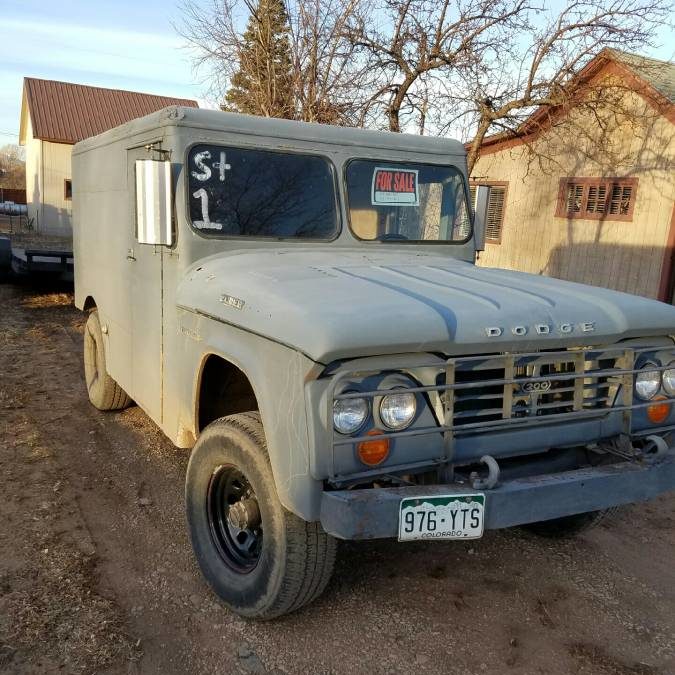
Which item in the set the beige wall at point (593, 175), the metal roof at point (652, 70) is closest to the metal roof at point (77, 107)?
the beige wall at point (593, 175)

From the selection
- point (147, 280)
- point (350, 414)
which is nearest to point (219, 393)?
point (147, 280)

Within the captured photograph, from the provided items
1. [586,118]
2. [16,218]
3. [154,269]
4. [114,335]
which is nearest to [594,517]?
[154,269]

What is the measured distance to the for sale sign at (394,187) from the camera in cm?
413

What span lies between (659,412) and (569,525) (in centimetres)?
97

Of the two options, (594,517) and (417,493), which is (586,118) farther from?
(417,493)

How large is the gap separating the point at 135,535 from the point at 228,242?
1.75 meters

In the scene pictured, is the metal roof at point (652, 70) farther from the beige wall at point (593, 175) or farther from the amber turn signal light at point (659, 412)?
the amber turn signal light at point (659, 412)

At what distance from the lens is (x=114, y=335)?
513 cm

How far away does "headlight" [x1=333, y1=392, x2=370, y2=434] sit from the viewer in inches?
96.6

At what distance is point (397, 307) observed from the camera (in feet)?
8.51

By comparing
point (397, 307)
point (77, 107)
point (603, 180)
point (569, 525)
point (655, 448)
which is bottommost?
point (569, 525)

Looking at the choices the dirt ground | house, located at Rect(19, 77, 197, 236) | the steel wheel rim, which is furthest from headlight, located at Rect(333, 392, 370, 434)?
house, located at Rect(19, 77, 197, 236)

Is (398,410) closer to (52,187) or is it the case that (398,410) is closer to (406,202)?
(406,202)

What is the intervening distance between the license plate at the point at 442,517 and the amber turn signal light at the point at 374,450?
0.19m
